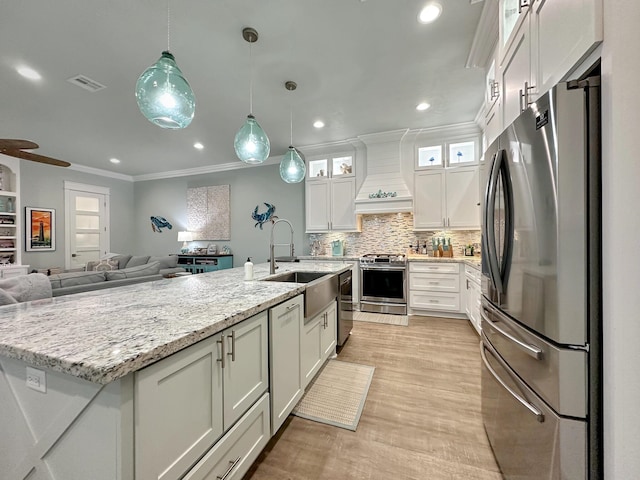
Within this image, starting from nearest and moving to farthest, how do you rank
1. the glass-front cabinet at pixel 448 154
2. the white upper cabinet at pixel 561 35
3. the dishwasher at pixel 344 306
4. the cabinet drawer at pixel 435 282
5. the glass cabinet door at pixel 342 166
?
1. the white upper cabinet at pixel 561 35
2. the dishwasher at pixel 344 306
3. the cabinet drawer at pixel 435 282
4. the glass-front cabinet at pixel 448 154
5. the glass cabinet door at pixel 342 166

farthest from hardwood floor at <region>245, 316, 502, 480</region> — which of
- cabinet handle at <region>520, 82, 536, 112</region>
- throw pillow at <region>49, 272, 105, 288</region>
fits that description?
throw pillow at <region>49, 272, 105, 288</region>

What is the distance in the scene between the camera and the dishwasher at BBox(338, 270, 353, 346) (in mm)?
2711

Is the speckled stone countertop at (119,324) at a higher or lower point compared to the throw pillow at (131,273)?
higher

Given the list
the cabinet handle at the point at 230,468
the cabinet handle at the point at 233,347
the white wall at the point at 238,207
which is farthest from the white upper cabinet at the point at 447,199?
the cabinet handle at the point at 230,468

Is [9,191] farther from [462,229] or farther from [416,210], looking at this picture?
[462,229]

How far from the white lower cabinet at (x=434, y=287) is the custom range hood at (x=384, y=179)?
1027mm

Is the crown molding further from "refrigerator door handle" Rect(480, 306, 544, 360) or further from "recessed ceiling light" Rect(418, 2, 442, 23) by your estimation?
"refrigerator door handle" Rect(480, 306, 544, 360)

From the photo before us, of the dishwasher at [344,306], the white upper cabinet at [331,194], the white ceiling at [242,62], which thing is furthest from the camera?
the white upper cabinet at [331,194]

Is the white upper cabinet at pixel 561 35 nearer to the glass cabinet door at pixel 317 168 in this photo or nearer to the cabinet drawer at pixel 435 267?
the cabinet drawer at pixel 435 267

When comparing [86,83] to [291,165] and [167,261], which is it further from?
[167,261]

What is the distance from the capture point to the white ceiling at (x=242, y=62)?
1.95m

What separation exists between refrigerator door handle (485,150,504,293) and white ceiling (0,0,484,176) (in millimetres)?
1501

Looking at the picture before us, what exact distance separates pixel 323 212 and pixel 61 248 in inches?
227

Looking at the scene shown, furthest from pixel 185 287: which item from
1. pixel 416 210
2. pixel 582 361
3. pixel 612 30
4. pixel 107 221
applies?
pixel 107 221
